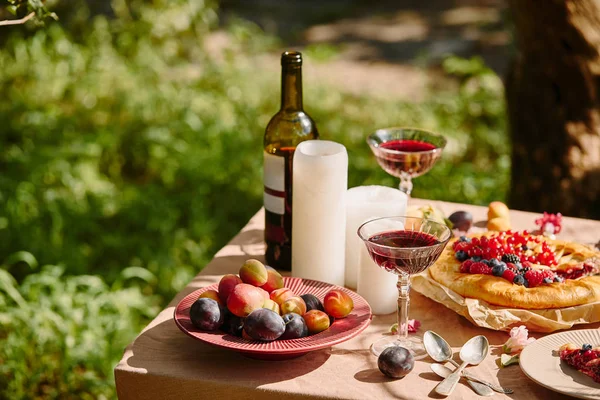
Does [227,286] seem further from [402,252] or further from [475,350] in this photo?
[475,350]

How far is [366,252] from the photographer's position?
5.54 feet

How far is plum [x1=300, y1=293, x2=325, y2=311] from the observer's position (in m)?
1.55

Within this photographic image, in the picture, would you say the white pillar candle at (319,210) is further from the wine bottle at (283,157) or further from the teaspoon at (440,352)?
the teaspoon at (440,352)

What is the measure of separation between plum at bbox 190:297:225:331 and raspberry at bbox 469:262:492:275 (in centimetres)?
58

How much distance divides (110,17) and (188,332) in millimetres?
5418

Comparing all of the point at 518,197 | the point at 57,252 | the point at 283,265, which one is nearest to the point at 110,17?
the point at 57,252

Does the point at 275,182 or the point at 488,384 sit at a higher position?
the point at 275,182

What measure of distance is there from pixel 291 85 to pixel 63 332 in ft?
4.95

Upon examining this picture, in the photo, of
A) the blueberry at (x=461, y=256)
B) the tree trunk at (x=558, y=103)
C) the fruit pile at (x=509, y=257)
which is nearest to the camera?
the fruit pile at (x=509, y=257)

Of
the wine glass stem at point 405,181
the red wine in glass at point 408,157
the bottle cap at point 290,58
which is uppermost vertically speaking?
the bottle cap at point 290,58

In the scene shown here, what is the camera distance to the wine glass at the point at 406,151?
2.00 metres

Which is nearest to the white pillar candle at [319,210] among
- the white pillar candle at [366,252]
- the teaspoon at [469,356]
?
the white pillar candle at [366,252]

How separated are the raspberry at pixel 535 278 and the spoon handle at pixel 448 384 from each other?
31 cm

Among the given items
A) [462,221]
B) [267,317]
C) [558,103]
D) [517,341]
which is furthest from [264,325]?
[558,103]
